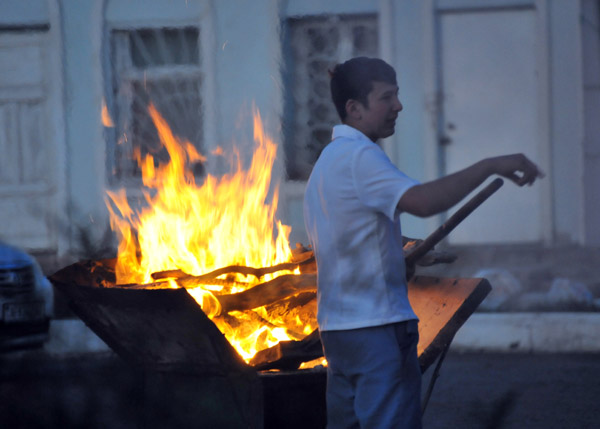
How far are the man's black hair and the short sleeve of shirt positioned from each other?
0.25m

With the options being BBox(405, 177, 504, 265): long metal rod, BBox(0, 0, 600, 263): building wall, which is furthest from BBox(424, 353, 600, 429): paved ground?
BBox(405, 177, 504, 265): long metal rod

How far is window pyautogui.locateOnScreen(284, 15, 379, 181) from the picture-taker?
10.5 meters

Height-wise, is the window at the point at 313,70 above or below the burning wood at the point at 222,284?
above

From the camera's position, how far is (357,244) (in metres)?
2.99

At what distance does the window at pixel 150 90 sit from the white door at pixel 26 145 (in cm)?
85

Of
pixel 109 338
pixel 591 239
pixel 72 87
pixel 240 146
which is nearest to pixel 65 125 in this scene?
pixel 72 87

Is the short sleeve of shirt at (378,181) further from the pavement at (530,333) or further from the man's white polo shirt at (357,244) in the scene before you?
the pavement at (530,333)

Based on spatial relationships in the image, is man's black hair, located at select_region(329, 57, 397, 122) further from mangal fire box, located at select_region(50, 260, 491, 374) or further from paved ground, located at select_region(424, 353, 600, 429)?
paved ground, located at select_region(424, 353, 600, 429)

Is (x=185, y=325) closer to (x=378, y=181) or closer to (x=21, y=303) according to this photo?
(x=378, y=181)

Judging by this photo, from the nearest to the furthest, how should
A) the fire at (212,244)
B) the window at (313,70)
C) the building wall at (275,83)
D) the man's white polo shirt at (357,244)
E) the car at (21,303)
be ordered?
the man's white polo shirt at (357,244)
the fire at (212,244)
the car at (21,303)
the building wall at (275,83)
the window at (313,70)

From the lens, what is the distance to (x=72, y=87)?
10.8 metres

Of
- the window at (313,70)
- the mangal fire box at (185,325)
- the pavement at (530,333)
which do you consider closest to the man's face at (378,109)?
the mangal fire box at (185,325)

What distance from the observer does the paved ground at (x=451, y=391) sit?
5840mm

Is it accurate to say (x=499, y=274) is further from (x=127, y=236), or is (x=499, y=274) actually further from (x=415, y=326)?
(x=415, y=326)
